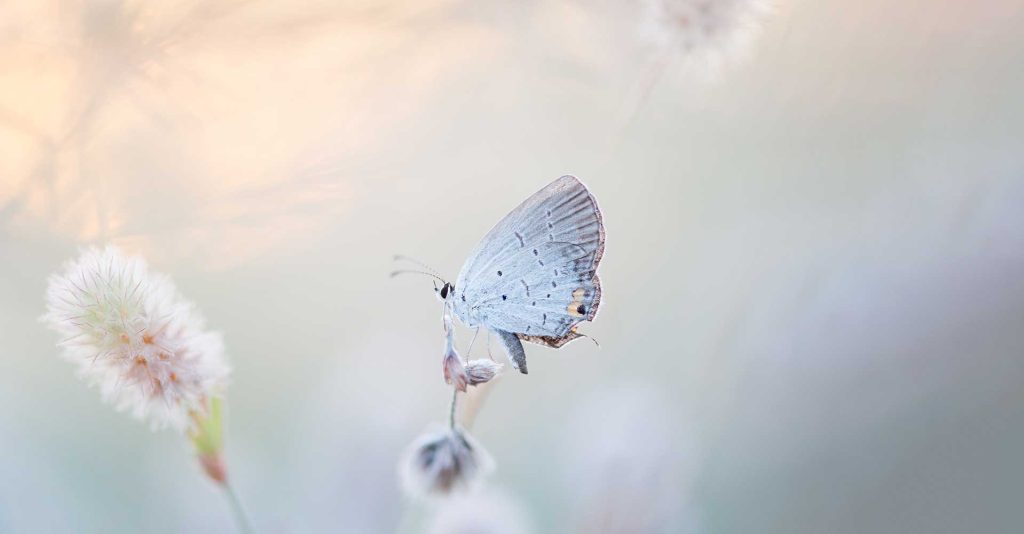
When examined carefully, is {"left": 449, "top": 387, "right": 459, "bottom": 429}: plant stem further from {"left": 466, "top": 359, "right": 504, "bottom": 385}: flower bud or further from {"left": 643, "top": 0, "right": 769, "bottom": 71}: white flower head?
{"left": 643, "top": 0, "right": 769, "bottom": 71}: white flower head

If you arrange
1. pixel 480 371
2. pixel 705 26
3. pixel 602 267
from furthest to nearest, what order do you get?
pixel 602 267 < pixel 705 26 < pixel 480 371

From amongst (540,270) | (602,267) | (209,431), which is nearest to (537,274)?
(540,270)

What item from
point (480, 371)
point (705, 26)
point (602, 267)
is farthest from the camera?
point (602, 267)

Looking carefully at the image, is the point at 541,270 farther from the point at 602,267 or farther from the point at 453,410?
the point at 602,267

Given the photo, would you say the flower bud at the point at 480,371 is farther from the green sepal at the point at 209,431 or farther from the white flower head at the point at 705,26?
the white flower head at the point at 705,26

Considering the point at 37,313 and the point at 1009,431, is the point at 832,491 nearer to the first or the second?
the point at 1009,431

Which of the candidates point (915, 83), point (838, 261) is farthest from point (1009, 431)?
point (915, 83)

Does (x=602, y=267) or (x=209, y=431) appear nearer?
(x=209, y=431)

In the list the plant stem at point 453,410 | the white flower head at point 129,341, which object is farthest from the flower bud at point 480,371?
the white flower head at point 129,341
